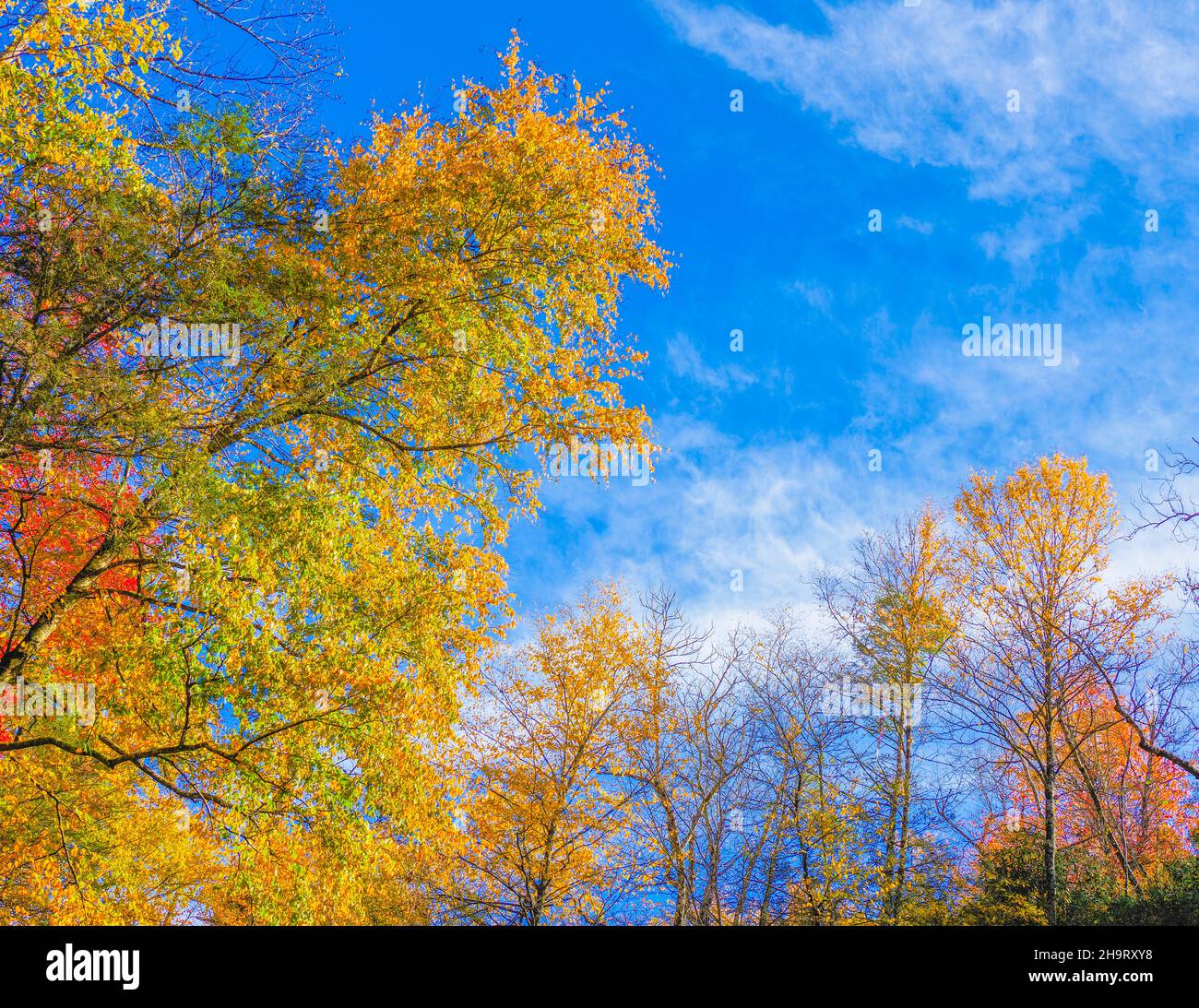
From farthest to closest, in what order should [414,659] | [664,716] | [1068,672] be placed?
[664,716]
[1068,672]
[414,659]

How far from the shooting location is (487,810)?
21.6m

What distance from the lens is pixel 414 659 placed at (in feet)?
36.1

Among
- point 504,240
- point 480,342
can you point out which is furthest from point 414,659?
point 504,240

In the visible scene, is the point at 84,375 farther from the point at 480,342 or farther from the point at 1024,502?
the point at 1024,502

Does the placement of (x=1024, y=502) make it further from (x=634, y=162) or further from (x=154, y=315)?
(x=154, y=315)

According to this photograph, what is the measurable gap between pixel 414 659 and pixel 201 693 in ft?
8.48

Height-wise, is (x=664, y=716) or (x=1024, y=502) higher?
(x=1024, y=502)

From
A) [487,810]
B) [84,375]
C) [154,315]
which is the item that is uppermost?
[154,315]
